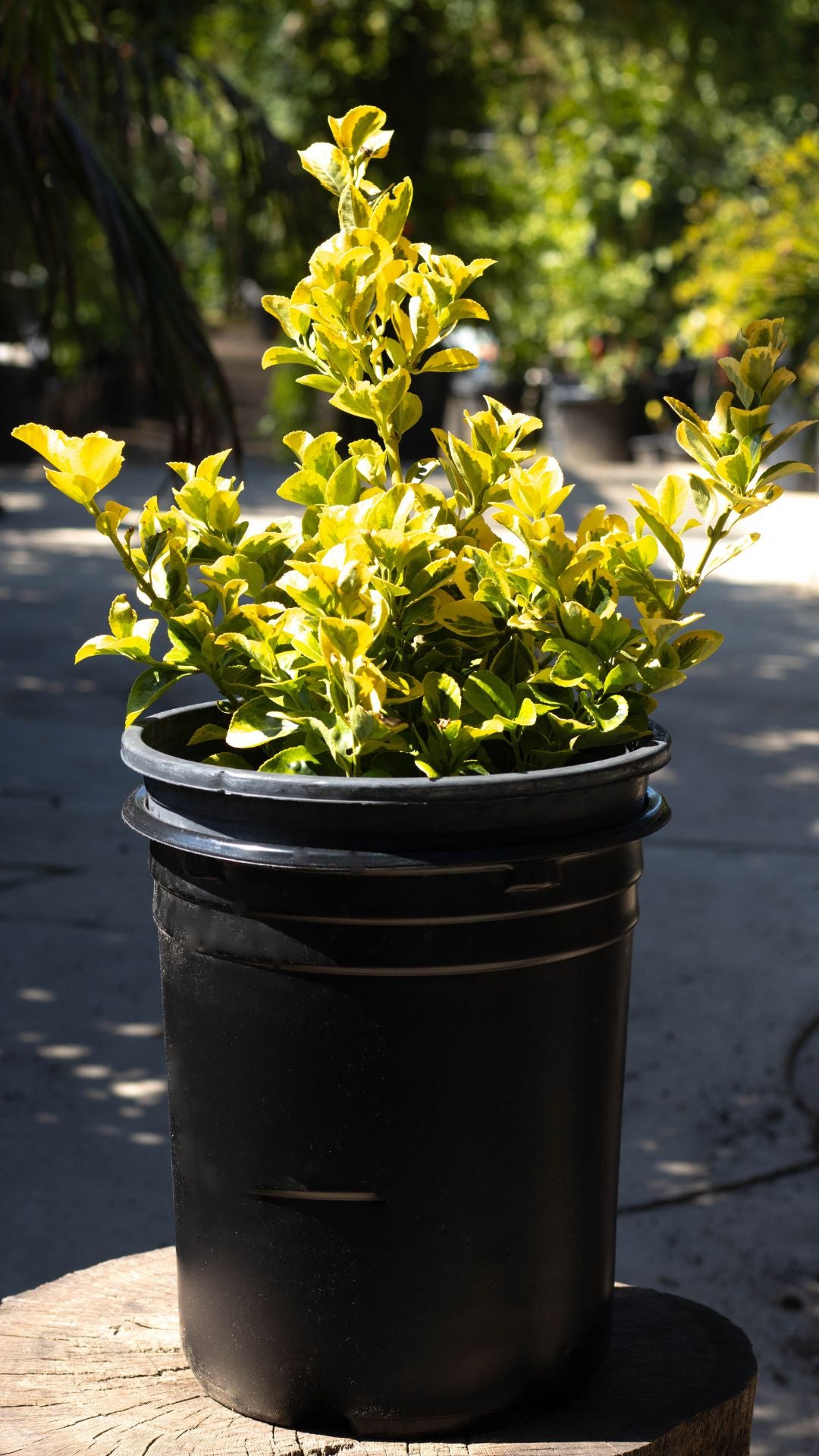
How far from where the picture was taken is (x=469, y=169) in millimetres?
13766

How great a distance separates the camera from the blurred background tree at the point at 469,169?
3750 millimetres

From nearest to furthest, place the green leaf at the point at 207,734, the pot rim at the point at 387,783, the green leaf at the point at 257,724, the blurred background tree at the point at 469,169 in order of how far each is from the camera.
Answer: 1. the pot rim at the point at 387,783
2. the green leaf at the point at 257,724
3. the green leaf at the point at 207,734
4. the blurred background tree at the point at 469,169

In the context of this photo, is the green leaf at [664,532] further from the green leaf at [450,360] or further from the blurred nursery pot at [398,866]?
the green leaf at [450,360]

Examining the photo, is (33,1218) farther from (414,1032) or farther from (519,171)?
(519,171)

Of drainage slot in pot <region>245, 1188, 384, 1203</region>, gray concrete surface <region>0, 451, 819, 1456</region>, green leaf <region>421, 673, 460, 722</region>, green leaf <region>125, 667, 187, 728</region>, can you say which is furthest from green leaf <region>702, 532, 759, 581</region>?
gray concrete surface <region>0, 451, 819, 1456</region>

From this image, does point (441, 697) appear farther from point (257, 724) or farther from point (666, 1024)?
point (666, 1024)

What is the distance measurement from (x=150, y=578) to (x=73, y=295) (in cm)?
229

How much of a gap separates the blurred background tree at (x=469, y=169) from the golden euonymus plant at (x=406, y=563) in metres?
2.05

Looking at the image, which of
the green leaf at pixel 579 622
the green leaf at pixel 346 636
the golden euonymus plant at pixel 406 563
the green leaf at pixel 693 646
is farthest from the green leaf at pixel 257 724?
the green leaf at pixel 693 646

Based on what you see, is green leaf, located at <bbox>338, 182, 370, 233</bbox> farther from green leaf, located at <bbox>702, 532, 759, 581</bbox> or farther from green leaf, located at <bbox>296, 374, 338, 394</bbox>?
green leaf, located at <bbox>702, 532, 759, 581</bbox>

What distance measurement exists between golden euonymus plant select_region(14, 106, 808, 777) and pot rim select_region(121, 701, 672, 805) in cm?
5

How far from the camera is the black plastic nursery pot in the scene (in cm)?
A: 125

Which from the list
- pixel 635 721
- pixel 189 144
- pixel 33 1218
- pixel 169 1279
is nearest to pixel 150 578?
pixel 635 721

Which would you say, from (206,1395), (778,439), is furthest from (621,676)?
(206,1395)
